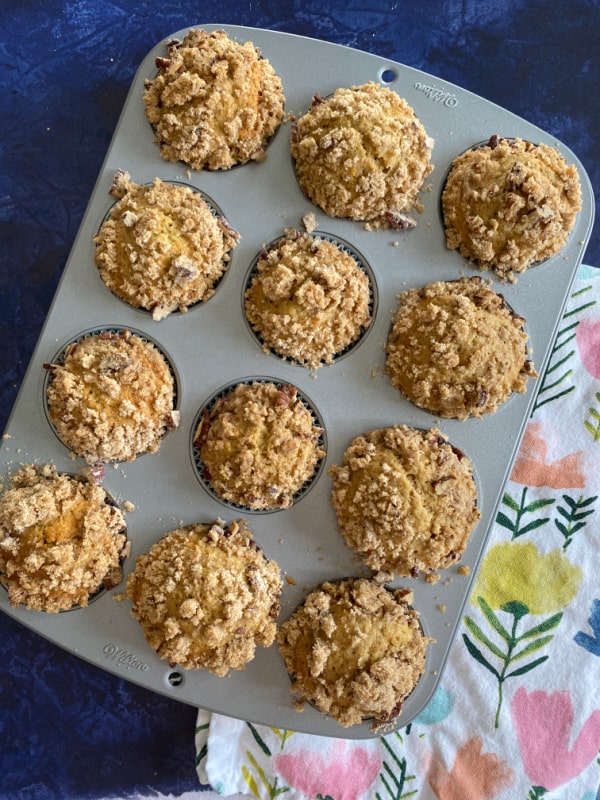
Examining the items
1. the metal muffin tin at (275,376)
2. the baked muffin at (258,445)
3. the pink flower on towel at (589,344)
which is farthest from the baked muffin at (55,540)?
the pink flower on towel at (589,344)

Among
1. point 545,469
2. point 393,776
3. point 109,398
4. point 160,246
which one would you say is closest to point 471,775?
point 393,776

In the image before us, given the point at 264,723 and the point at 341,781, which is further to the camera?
the point at 341,781

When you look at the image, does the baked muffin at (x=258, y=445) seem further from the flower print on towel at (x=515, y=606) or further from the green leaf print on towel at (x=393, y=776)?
the green leaf print on towel at (x=393, y=776)

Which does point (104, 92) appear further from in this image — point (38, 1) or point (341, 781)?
point (341, 781)

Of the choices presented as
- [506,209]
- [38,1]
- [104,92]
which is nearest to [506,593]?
[506,209]

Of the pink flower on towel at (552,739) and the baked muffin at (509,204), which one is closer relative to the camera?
the baked muffin at (509,204)

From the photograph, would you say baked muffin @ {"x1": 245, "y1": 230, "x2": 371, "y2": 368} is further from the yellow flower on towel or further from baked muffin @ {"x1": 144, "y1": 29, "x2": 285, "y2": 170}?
the yellow flower on towel

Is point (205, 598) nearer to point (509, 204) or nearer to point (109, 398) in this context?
point (109, 398)
